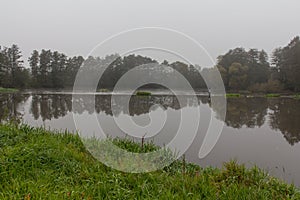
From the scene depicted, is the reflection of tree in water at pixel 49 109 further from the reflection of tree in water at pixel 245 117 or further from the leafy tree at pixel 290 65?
the leafy tree at pixel 290 65

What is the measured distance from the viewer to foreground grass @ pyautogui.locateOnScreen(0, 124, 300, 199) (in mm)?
2564

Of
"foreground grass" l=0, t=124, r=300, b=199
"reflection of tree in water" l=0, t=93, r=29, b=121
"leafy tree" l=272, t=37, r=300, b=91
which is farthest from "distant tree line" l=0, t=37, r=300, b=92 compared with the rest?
"foreground grass" l=0, t=124, r=300, b=199

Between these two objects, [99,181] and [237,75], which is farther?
[237,75]

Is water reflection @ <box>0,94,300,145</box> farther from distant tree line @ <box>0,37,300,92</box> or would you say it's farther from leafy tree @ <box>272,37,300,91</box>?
leafy tree @ <box>272,37,300,91</box>

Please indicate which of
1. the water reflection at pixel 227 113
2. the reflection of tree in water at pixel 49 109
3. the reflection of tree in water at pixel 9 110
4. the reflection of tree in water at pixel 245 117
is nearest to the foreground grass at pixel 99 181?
the reflection of tree in water at pixel 9 110

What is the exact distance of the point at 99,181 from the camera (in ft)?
9.31

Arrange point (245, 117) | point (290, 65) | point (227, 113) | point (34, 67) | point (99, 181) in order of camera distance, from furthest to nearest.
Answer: point (34, 67)
point (290, 65)
point (227, 113)
point (245, 117)
point (99, 181)

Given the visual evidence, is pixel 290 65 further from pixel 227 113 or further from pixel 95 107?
pixel 95 107

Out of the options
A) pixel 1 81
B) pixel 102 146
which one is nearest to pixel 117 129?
pixel 102 146

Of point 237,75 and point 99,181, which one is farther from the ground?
point 237,75

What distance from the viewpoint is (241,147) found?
619 centimetres

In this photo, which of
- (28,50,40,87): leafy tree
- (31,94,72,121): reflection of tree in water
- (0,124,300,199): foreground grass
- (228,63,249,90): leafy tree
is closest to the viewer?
(0,124,300,199): foreground grass

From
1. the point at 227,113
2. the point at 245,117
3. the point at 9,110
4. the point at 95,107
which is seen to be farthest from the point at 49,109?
the point at 245,117

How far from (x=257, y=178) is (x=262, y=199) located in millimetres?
746
